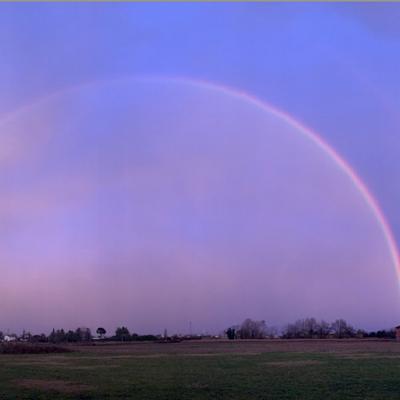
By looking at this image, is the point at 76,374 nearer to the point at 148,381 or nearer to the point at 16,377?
the point at 16,377

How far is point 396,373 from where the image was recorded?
3756 cm

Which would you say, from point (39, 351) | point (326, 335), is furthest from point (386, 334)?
point (39, 351)

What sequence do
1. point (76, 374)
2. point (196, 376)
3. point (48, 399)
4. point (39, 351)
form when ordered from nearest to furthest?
1. point (48, 399)
2. point (196, 376)
3. point (76, 374)
4. point (39, 351)

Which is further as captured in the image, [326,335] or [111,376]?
[326,335]

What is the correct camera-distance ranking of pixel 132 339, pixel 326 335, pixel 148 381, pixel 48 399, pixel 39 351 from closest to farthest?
pixel 48 399 → pixel 148 381 → pixel 39 351 → pixel 132 339 → pixel 326 335

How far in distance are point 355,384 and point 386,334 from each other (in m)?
159

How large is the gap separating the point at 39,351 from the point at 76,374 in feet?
192

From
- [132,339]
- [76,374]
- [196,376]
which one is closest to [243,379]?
[196,376]

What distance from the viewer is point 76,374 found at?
132ft

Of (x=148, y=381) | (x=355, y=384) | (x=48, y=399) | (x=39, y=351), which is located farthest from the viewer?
(x=39, y=351)

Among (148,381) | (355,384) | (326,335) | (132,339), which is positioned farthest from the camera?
(326,335)

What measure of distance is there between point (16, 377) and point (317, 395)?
816 inches

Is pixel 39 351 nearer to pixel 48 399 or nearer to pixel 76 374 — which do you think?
pixel 76 374

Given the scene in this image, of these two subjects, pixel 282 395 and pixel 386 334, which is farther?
pixel 386 334
